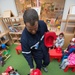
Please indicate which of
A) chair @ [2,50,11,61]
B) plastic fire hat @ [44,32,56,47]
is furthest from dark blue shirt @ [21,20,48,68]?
chair @ [2,50,11,61]

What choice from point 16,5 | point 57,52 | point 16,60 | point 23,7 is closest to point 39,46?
point 57,52

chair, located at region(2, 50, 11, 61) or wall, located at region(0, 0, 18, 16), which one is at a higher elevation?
wall, located at region(0, 0, 18, 16)

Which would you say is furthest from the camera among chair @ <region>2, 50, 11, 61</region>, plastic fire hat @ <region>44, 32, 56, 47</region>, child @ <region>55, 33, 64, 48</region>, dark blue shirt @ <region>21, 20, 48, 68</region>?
chair @ <region>2, 50, 11, 61</region>

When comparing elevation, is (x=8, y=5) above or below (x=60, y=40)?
above

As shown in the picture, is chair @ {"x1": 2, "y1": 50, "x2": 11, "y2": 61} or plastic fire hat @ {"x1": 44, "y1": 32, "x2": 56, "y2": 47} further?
chair @ {"x1": 2, "y1": 50, "x2": 11, "y2": 61}

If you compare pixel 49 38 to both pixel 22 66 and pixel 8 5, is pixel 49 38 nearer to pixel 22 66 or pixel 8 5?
pixel 22 66

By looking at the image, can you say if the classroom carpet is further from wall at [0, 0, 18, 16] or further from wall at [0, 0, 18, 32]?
wall at [0, 0, 18, 16]

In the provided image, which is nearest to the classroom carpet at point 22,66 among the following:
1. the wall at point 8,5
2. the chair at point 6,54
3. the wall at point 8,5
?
the chair at point 6,54

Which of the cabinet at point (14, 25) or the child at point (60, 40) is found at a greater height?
the cabinet at point (14, 25)

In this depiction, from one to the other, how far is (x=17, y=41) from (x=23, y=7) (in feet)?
3.39

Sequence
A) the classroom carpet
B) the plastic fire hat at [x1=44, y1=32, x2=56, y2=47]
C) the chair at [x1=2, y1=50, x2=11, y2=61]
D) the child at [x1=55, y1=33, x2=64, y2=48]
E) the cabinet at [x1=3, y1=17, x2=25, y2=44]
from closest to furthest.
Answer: the plastic fire hat at [x1=44, y1=32, x2=56, y2=47] → the classroom carpet → the child at [x1=55, y1=33, x2=64, y2=48] → the chair at [x1=2, y1=50, x2=11, y2=61] → the cabinet at [x1=3, y1=17, x2=25, y2=44]

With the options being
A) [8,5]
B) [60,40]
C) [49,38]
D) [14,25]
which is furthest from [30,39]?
[8,5]

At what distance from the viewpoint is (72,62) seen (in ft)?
4.34

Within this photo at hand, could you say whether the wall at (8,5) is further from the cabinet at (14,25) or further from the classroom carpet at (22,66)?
the classroom carpet at (22,66)
